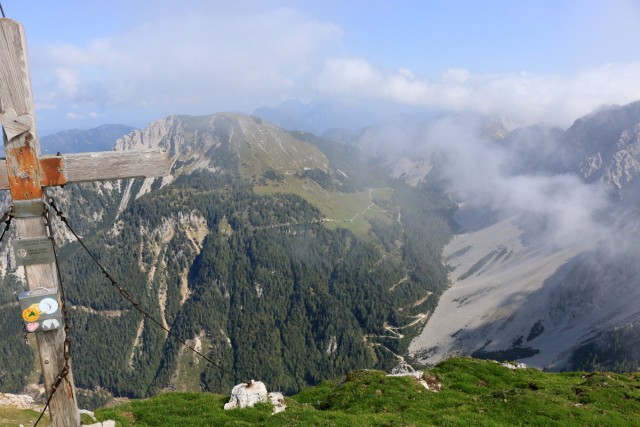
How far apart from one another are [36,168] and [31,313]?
3.53 meters

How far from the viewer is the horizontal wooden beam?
9.91 m

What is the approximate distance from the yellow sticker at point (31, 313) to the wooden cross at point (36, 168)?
0.53 metres

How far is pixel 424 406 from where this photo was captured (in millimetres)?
30828

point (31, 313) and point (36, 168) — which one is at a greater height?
point (36, 168)

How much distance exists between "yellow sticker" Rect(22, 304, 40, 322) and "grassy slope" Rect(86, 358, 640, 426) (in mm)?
19268

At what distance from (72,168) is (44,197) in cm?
97

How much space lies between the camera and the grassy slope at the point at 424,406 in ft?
85.5

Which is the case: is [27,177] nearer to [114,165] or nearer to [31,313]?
[114,165]

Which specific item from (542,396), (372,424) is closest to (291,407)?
(372,424)

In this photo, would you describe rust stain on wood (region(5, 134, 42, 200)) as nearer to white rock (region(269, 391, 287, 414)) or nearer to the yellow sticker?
the yellow sticker

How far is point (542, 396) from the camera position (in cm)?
2964

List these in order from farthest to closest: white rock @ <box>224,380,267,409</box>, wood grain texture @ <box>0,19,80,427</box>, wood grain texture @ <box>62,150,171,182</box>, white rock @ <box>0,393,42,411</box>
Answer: white rock @ <box>0,393,42,411</box>, white rock @ <box>224,380,267,409</box>, wood grain texture @ <box>62,150,171,182</box>, wood grain texture @ <box>0,19,80,427</box>

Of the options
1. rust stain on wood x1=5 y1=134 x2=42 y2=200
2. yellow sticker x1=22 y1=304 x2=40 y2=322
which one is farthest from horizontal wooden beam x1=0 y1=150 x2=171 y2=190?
yellow sticker x1=22 y1=304 x2=40 y2=322

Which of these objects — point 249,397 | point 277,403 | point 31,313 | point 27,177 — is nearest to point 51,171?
point 27,177
